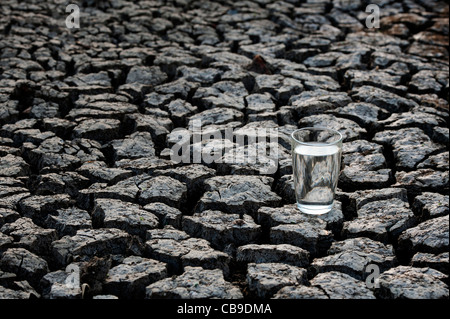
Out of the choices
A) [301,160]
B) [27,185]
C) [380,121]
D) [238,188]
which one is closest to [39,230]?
[27,185]

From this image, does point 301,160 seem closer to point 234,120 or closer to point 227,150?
point 227,150

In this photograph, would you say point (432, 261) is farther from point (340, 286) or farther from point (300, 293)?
point (300, 293)

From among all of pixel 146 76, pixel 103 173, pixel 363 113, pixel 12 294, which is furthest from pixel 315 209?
pixel 146 76

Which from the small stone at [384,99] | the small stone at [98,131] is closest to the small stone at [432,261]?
the small stone at [384,99]

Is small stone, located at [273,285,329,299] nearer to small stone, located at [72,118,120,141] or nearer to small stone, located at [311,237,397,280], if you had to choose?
small stone, located at [311,237,397,280]

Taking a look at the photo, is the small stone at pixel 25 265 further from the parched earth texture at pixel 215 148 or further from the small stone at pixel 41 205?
the small stone at pixel 41 205

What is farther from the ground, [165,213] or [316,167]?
[316,167]

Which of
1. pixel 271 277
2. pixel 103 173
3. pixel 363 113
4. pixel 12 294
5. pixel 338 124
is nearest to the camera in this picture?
pixel 12 294
